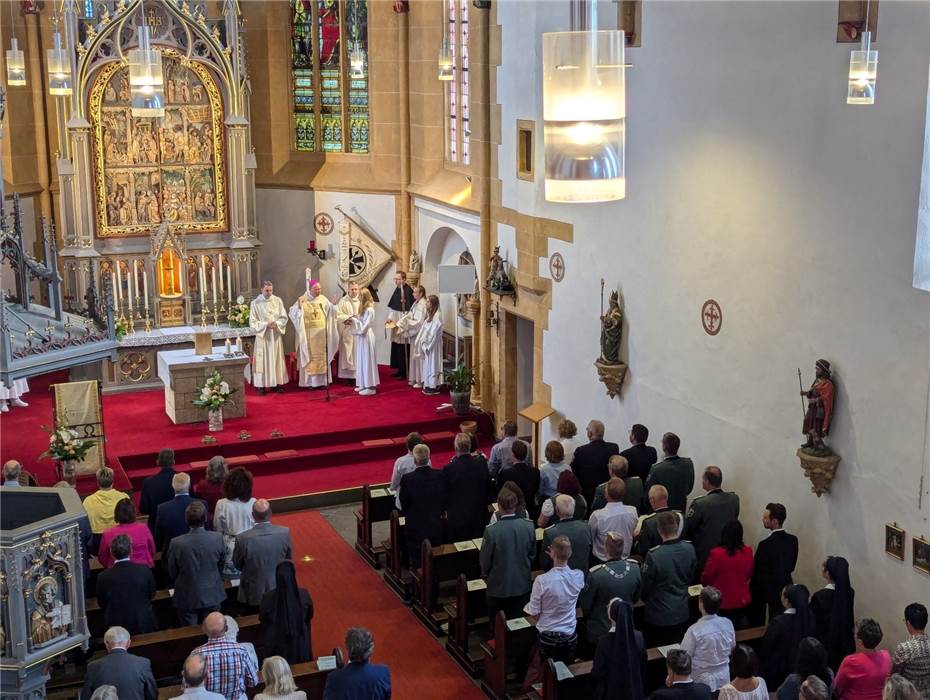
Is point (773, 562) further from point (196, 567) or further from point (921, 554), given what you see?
point (196, 567)

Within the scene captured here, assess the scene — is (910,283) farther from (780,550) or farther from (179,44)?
(179,44)

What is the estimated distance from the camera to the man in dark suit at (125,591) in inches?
376

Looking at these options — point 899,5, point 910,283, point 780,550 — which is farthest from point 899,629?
point 899,5

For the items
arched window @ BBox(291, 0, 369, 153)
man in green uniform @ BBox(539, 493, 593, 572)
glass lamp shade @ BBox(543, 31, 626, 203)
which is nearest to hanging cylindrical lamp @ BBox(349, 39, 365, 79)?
arched window @ BBox(291, 0, 369, 153)

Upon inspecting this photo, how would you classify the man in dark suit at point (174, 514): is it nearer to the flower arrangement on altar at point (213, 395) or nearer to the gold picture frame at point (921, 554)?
the flower arrangement on altar at point (213, 395)

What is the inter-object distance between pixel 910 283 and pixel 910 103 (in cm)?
142

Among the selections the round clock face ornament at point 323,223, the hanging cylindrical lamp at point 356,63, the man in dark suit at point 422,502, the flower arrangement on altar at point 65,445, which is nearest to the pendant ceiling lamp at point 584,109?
the man in dark suit at point 422,502

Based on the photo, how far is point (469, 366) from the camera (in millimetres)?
18625

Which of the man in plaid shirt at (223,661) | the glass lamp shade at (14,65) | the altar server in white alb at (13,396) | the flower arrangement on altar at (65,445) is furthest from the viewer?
the altar server in white alb at (13,396)

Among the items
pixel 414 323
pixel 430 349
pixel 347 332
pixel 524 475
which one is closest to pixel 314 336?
pixel 347 332

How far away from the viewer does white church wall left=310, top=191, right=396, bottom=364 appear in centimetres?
2092

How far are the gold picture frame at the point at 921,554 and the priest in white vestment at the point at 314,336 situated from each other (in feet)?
35.1

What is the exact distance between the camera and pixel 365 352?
736 inches

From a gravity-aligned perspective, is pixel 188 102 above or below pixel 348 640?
above
